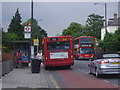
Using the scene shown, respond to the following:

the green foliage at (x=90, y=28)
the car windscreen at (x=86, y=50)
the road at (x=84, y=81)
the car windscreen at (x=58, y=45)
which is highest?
the green foliage at (x=90, y=28)

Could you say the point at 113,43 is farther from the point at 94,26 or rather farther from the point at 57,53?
the point at 94,26

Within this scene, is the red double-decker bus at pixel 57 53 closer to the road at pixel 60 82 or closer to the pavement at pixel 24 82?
the road at pixel 60 82

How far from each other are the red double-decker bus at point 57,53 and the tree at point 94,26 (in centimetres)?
9098

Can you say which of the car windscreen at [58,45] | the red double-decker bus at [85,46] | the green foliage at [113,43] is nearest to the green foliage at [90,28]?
the green foliage at [113,43]

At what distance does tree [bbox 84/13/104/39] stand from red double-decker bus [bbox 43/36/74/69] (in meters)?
91.0

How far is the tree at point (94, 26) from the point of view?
11794 centimetres

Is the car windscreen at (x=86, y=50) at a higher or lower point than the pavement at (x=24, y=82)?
higher

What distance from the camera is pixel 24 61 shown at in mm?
29172

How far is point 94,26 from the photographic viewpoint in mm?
120625

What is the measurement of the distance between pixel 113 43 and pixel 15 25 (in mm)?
49676

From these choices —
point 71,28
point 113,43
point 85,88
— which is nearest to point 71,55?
point 85,88

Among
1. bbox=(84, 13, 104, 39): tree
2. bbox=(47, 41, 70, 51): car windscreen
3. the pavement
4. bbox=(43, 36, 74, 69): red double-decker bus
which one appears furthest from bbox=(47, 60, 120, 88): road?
bbox=(84, 13, 104, 39): tree

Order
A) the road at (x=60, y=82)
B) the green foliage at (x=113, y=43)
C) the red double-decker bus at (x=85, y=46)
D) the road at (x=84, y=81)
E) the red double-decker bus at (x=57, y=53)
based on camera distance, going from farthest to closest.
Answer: the green foliage at (x=113, y=43), the red double-decker bus at (x=85, y=46), the red double-decker bus at (x=57, y=53), the road at (x=84, y=81), the road at (x=60, y=82)

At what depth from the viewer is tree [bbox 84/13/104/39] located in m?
118
